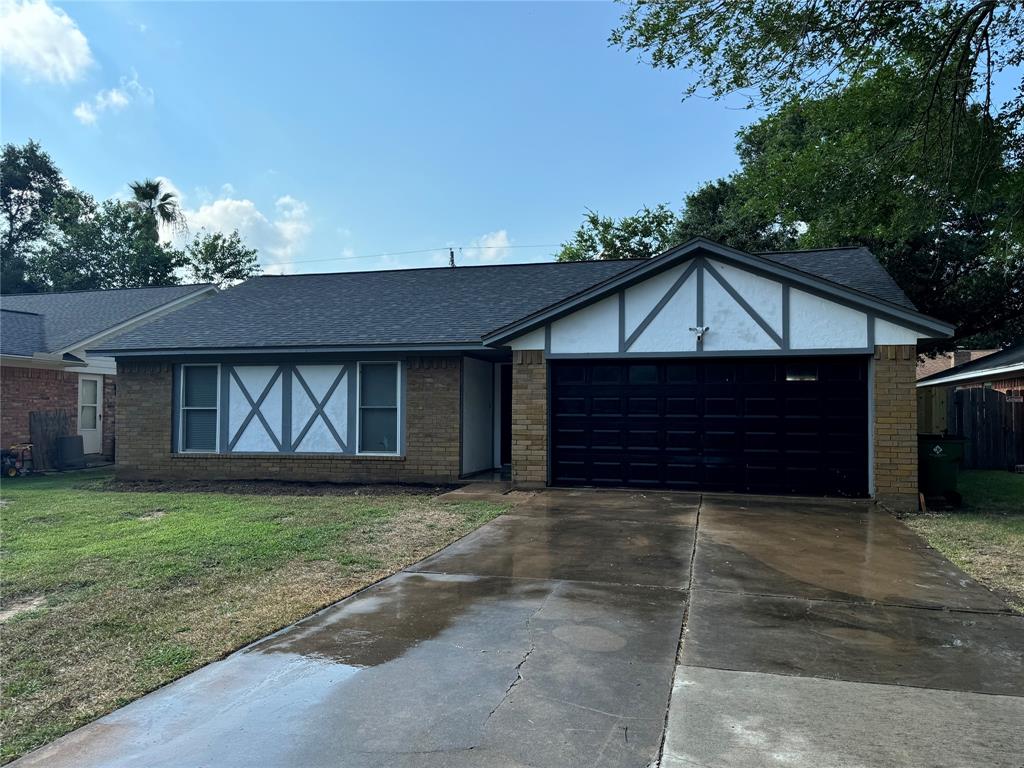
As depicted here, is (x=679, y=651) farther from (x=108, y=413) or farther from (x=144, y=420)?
(x=108, y=413)

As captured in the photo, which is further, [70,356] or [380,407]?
[70,356]

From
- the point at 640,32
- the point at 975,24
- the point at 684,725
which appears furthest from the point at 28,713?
the point at 975,24

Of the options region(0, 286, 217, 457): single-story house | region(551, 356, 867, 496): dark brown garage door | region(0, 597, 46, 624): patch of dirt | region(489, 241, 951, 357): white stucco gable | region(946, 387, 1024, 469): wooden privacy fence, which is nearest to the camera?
region(0, 597, 46, 624): patch of dirt

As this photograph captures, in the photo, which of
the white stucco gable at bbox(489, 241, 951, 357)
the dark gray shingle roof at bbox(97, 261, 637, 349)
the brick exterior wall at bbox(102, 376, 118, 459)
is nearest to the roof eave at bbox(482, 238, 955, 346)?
the white stucco gable at bbox(489, 241, 951, 357)

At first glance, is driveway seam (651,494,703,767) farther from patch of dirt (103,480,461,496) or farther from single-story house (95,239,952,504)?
patch of dirt (103,480,461,496)

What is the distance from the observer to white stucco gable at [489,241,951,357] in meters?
10.7

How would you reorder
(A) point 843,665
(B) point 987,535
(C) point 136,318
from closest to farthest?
(A) point 843,665 → (B) point 987,535 → (C) point 136,318

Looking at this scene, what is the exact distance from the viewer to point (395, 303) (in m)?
15.5

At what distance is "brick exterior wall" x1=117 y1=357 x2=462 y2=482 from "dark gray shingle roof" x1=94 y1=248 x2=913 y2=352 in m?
0.73

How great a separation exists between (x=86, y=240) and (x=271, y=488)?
32.9 metres

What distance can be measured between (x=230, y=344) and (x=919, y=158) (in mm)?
12506

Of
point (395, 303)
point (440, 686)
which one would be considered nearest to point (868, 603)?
point (440, 686)

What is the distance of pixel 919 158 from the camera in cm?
1092

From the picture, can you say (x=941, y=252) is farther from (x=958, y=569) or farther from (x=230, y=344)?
(x=230, y=344)
